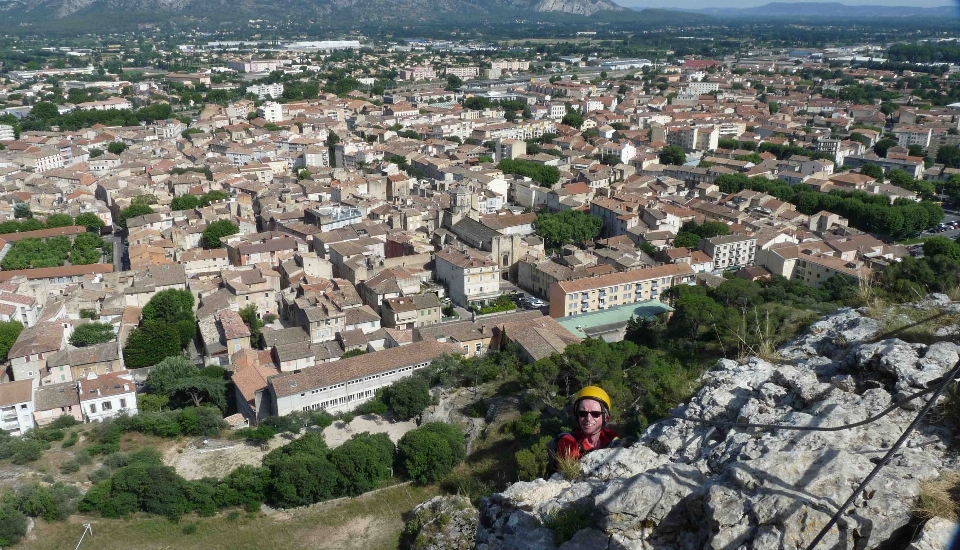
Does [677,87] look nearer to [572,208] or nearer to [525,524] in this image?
[572,208]

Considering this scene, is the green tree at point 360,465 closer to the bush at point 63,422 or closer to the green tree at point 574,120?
the bush at point 63,422

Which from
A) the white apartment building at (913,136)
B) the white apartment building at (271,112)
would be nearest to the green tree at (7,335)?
the white apartment building at (271,112)

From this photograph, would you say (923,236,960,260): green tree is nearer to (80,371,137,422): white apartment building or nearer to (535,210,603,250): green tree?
(535,210,603,250): green tree

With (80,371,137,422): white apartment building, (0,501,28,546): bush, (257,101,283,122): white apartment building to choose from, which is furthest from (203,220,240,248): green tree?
(257,101,283,122): white apartment building

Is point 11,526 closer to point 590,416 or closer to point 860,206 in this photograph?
point 590,416

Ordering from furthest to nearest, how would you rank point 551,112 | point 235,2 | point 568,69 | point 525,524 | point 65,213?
point 235,2 → point 568,69 → point 551,112 → point 65,213 → point 525,524

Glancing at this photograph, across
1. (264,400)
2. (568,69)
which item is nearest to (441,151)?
(264,400)
